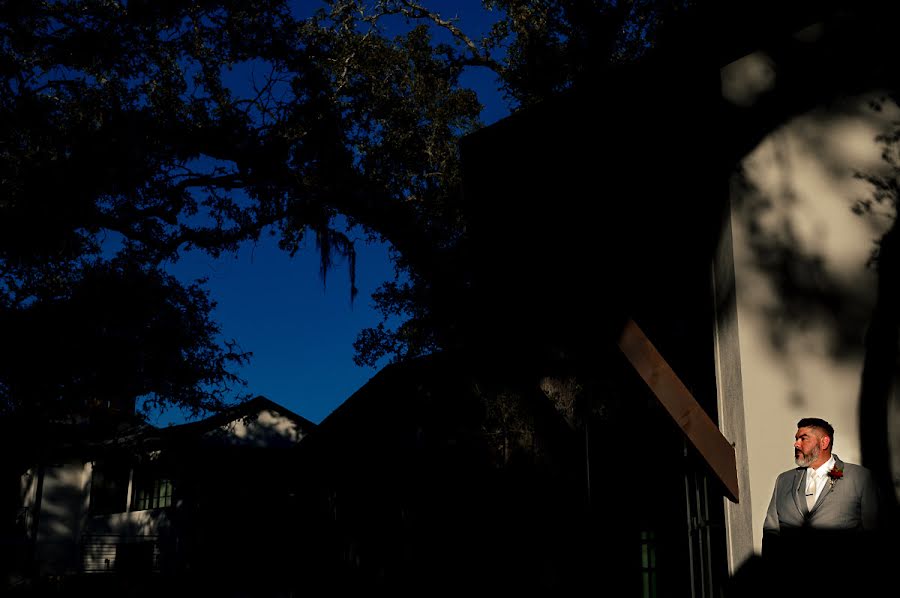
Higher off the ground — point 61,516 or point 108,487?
point 108,487

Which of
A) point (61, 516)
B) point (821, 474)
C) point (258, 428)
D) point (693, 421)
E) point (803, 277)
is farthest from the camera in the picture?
point (61, 516)

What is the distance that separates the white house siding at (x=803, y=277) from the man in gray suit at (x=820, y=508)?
1.13 ft

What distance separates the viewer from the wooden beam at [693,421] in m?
5.52

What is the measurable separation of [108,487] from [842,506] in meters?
35.8

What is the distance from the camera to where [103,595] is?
20031 mm

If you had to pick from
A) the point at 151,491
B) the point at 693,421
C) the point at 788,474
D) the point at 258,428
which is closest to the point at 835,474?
the point at 788,474

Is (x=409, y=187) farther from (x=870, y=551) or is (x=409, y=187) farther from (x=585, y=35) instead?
(x=870, y=551)

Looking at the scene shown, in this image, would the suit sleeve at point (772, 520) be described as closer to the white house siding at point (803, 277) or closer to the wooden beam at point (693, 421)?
the white house siding at point (803, 277)

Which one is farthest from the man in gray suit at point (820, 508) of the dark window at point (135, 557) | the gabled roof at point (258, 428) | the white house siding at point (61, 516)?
the white house siding at point (61, 516)

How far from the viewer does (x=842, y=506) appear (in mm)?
4660

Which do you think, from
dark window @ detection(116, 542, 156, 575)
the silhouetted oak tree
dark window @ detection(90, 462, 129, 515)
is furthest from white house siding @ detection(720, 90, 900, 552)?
dark window @ detection(90, 462, 129, 515)

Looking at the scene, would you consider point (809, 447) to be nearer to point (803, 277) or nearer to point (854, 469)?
point (854, 469)

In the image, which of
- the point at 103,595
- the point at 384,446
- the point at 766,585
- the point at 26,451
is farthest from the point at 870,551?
the point at 26,451

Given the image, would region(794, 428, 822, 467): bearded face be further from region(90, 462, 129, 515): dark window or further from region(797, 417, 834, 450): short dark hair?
region(90, 462, 129, 515): dark window
